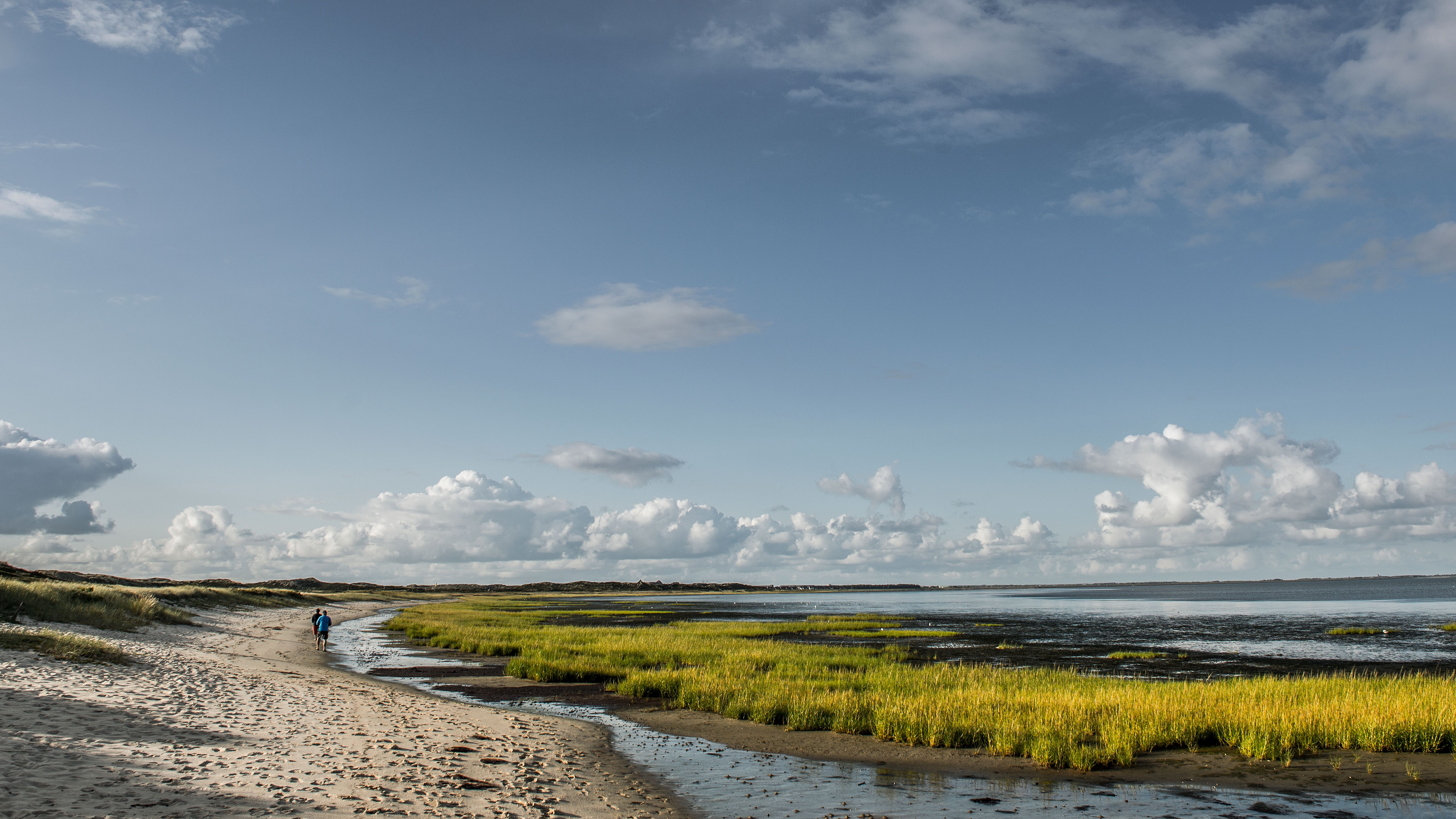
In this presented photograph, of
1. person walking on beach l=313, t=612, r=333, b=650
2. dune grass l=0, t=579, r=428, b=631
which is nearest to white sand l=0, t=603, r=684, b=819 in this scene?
dune grass l=0, t=579, r=428, b=631

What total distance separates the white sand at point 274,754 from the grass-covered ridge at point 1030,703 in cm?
641

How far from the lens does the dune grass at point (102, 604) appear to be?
128ft

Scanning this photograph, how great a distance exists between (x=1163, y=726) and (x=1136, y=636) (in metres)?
43.7

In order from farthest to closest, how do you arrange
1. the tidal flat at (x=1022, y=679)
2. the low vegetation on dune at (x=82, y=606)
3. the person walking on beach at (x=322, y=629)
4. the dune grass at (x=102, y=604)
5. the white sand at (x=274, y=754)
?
1. the person walking on beach at (x=322, y=629)
2. the dune grass at (x=102, y=604)
3. the low vegetation on dune at (x=82, y=606)
4. the tidal flat at (x=1022, y=679)
5. the white sand at (x=274, y=754)

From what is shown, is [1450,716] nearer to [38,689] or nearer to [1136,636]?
[38,689]

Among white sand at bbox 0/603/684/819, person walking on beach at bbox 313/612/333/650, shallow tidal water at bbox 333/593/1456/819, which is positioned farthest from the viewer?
person walking on beach at bbox 313/612/333/650

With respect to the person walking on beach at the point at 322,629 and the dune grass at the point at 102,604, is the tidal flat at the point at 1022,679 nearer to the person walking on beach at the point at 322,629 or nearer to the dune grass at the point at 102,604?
the person walking on beach at the point at 322,629

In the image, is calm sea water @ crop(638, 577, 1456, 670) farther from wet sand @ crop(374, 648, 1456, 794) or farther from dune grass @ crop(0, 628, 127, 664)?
dune grass @ crop(0, 628, 127, 664)

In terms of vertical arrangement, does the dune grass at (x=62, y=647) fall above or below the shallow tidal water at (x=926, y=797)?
above

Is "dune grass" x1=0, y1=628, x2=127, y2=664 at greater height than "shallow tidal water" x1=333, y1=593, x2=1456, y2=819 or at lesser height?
greater

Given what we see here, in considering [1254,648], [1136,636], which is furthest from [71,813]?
[1136,636]

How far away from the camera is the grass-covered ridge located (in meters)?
18.3

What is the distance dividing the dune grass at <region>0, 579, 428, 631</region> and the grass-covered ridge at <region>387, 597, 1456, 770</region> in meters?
23.4

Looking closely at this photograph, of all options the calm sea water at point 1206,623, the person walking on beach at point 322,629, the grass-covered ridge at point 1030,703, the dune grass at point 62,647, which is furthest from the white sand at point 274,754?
the calm sea water at point 1206,623
